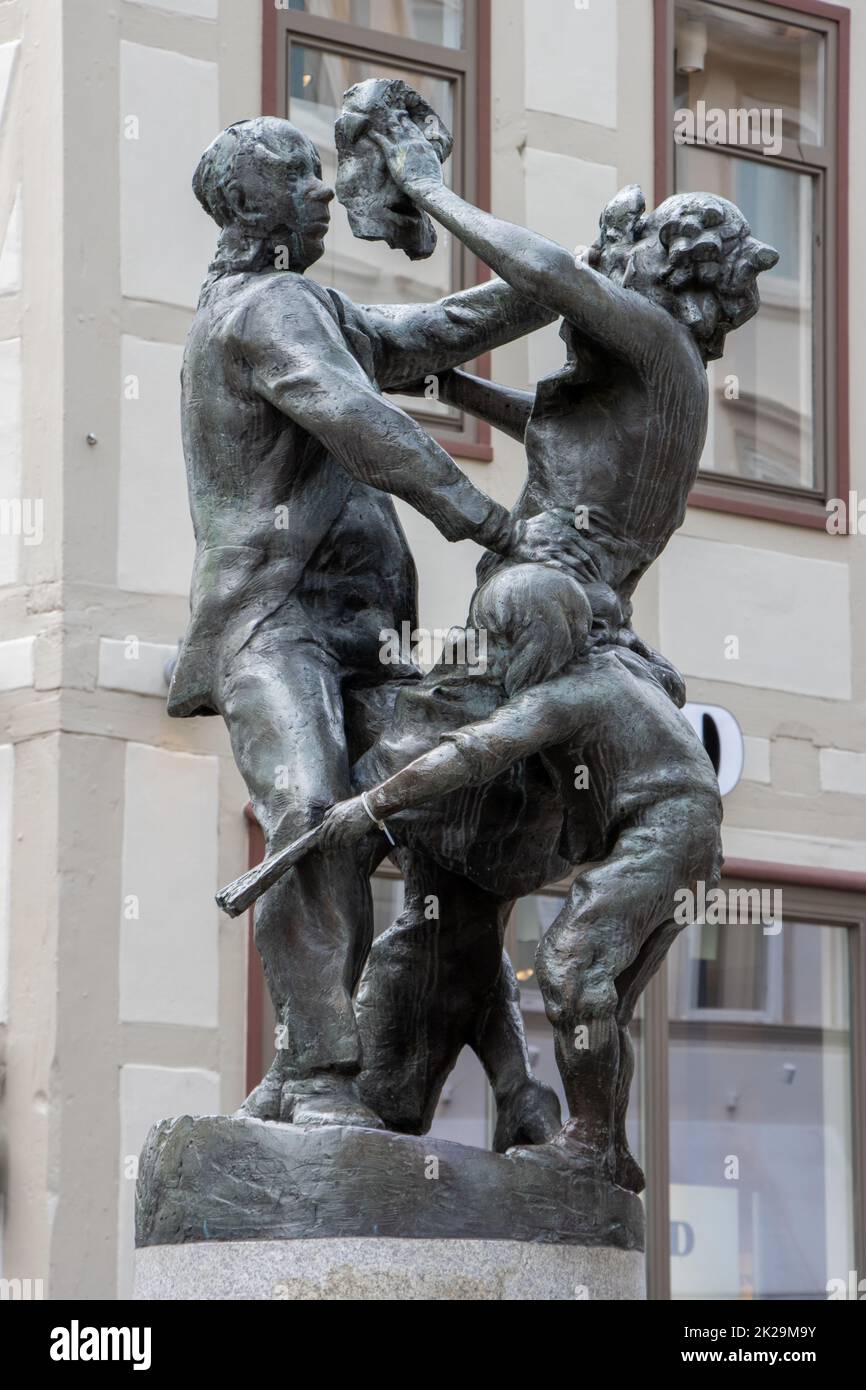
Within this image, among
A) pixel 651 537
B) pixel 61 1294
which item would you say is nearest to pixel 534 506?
pixel 651 537

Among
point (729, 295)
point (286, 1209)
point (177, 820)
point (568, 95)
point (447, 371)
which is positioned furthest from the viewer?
point (568, 95)

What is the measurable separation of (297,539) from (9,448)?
233 inches

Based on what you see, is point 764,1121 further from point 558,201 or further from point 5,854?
point 558,201

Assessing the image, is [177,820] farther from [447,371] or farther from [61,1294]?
[447,371]

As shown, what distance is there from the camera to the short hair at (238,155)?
21.2 feet

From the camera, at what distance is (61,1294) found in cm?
1116

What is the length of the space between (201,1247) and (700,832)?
1.22 m

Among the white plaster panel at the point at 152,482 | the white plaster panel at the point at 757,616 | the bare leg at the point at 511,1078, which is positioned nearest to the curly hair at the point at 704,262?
the bare leg at the point at 511,1078

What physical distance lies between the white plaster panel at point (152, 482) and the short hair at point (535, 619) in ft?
19.3

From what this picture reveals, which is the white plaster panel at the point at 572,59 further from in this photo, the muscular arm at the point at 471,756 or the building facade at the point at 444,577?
the muscular arm at the point at 471,756

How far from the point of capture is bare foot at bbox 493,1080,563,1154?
21.2ft

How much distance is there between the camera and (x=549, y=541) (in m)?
6.38

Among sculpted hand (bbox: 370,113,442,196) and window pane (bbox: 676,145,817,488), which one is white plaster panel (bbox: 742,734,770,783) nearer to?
window pane (bbox: 676,145,817,488)

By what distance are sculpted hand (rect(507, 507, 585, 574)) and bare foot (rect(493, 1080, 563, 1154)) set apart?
105 centimetres
